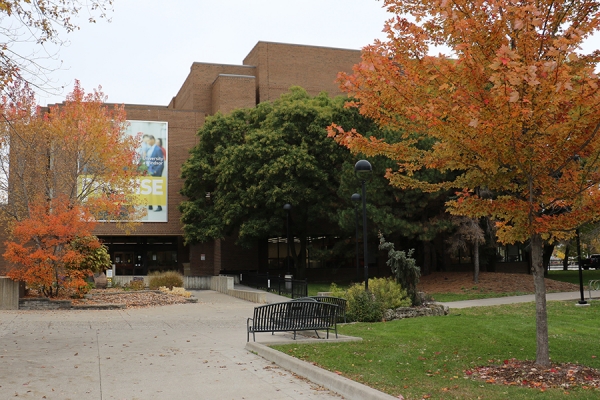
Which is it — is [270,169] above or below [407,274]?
above

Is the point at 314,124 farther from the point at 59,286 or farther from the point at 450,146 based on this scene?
the point at 450,146

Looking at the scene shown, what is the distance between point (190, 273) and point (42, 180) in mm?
19563

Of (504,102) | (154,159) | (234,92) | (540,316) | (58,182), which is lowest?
(540,316)

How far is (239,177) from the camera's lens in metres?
36.8

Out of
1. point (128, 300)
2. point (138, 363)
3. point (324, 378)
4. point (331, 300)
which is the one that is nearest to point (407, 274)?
point (331, 300)

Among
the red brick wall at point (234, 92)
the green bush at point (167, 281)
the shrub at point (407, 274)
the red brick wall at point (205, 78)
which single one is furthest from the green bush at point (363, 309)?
the red brick wall at point (205, 78)

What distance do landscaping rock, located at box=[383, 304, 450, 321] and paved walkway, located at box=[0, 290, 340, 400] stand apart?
4288 mm

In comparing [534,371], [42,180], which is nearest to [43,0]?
[534,371]

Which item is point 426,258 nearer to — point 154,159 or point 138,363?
point 154,159

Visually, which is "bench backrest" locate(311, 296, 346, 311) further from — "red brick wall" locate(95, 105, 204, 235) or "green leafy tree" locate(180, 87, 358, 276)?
"red brick wall" locate(95, 105, 204, 235)

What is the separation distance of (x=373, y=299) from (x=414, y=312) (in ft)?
4.95

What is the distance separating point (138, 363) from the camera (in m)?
10.2

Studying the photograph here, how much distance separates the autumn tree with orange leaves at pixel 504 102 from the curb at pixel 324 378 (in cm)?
317

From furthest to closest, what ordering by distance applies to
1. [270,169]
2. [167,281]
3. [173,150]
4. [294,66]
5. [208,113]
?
[208,113] < [294,66] < [173,150] < [270,169] < [167,281]
